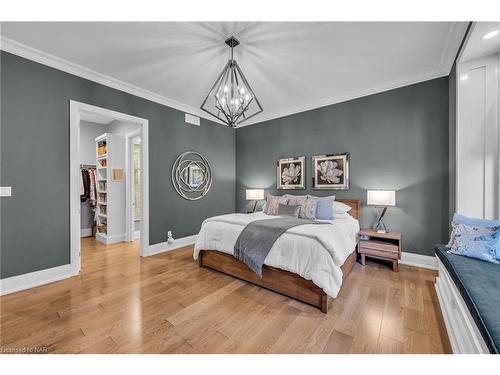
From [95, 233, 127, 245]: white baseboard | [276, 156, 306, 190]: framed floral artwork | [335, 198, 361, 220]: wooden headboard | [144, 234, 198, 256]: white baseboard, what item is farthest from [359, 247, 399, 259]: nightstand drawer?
[95, 233, 127, 245]: white baseboard

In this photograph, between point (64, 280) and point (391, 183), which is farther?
point (391, 183)

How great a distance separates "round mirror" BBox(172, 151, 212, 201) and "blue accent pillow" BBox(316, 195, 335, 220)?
8.16 feet

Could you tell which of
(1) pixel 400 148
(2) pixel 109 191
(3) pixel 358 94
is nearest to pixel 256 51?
(3) pixel 358 94

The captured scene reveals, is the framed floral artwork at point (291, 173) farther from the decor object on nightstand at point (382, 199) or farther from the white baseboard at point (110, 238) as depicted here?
the white baseboard at point (110, 238)

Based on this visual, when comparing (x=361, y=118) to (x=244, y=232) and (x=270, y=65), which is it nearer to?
(x=270, y=65)

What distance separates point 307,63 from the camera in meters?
2.72

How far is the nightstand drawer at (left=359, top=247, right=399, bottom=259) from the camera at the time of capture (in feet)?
9.30

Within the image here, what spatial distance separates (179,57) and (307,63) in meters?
1.68

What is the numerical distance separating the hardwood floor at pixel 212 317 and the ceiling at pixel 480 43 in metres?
2.64

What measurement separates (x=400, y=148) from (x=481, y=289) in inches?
94.2

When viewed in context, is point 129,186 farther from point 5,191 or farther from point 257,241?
point 257,241

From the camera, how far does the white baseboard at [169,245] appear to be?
11.8 feet

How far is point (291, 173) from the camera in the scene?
4324mm
